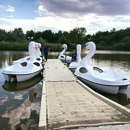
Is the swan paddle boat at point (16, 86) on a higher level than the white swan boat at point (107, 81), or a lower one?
lower

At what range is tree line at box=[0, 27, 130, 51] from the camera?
3700 centimetres

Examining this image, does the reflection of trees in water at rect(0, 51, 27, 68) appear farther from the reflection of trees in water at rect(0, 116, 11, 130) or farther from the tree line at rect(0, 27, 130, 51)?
the tree line at rect(0, 27, 130, 51)

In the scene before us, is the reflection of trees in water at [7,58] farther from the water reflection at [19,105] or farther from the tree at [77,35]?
the tree at [77,35]

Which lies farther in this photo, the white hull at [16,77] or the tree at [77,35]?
the tree at [77,35]

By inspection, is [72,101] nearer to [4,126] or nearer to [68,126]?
[68,126]

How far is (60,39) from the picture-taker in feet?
158

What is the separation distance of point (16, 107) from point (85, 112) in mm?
2666

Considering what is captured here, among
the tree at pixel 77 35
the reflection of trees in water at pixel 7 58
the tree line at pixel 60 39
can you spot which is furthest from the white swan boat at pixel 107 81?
the tree at pixel 77 35

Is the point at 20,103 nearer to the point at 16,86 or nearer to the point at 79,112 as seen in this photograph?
the point at 16,86

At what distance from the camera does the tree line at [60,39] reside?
37.0m

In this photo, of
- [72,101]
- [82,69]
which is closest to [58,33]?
[82,69]

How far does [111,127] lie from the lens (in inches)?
117

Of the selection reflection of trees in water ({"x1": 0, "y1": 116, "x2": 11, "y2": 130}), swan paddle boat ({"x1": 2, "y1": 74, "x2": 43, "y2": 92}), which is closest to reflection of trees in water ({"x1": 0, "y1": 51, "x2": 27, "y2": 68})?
swan paddle boat ({"x1": 2, "y1": 74, "x2": 43, "y2": 92})

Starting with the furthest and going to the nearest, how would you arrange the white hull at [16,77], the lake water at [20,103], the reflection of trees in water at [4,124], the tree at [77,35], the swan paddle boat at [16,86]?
1. the tree at [77,35]
2. the white hull at [16,77]
3. the swan paddle boat at [16,86]
4. the lake water at [20,103]
5. the reflection of trees in water at [4,124]
